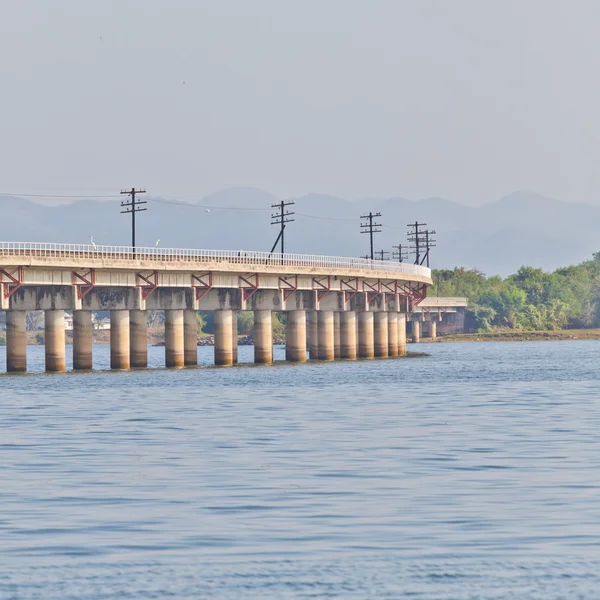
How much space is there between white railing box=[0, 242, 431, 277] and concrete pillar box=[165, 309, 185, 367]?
4806 mm

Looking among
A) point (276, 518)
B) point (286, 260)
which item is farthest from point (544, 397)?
point (286, 260)

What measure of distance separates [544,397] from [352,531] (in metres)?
42.7

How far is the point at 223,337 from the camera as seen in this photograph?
119812 mm

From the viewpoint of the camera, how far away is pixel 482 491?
1206 inches

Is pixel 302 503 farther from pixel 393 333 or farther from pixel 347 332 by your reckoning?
pixel 393 333

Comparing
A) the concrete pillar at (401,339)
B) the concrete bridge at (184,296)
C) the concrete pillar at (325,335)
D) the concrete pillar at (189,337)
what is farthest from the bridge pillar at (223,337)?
the concrete pillar at (401,339)

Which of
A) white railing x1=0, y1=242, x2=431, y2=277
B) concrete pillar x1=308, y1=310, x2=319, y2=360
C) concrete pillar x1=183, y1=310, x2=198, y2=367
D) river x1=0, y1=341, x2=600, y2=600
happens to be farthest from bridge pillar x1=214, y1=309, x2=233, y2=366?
river x1=0, y1=341, x2=600, y2=600

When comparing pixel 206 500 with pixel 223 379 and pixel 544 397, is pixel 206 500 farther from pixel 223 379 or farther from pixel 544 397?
pixel 223 379

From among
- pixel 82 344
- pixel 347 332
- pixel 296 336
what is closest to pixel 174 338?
pixel 82 344

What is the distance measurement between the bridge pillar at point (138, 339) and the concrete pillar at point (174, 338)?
3.01 metres

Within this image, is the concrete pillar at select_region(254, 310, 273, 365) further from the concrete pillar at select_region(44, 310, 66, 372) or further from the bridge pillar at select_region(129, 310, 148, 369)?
the concrete pillar at select_region(44, 310, 66, 372)

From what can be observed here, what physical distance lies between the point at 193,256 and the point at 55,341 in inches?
613

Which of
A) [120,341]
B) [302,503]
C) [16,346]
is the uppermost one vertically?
[120,341]

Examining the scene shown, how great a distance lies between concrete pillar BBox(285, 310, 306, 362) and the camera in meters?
130
